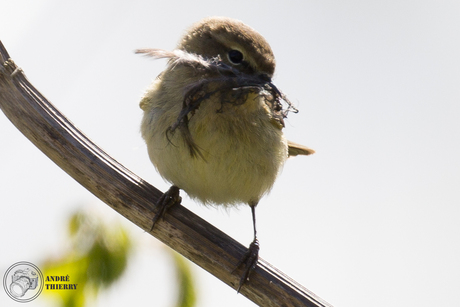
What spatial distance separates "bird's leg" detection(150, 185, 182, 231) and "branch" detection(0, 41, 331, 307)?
0.12 feet

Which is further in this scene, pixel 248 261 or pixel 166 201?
pixel 166 201

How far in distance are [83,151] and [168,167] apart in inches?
23.1

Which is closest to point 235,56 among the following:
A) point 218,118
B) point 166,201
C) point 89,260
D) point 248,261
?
point 218,118

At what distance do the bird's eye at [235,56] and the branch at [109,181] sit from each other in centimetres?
96

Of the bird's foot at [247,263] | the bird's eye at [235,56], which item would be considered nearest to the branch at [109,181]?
the bird's foot at [247,263]

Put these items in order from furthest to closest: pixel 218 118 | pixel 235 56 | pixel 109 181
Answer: pixel 235 56
pixel 218 118
pixel 109 181

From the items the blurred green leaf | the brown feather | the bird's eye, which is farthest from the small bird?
the brown feather

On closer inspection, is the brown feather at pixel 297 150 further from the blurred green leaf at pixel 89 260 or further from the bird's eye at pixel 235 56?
the blurred green leaf at pixel 89 260

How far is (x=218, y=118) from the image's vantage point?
298cm

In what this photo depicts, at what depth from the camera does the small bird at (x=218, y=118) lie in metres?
2.82

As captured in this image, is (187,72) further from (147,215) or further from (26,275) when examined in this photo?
(26,275)

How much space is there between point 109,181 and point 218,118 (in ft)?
2.44

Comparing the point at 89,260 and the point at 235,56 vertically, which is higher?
the point at 235,56

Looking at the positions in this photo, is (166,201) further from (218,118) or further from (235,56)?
(235,56)
